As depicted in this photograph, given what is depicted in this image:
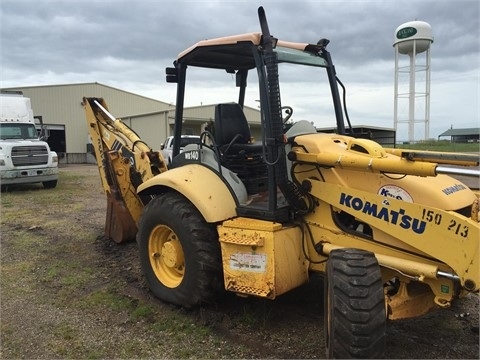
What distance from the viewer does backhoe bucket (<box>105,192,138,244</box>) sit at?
22.2 ft

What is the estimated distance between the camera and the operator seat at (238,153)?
478 cm

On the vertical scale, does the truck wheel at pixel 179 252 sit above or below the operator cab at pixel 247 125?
below

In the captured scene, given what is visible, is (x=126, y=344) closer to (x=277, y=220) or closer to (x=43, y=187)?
(x=277, y=220)

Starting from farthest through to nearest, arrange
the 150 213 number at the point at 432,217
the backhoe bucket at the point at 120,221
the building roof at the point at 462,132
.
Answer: the building roof at the point at 462,132
the backhoe bucket at the point at 120,221
the 150 213 number at the point at 432,217

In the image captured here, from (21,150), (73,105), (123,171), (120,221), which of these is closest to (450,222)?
(123,171)

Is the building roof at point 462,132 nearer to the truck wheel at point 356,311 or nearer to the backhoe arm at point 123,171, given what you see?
the backhoe arm at point 123,171

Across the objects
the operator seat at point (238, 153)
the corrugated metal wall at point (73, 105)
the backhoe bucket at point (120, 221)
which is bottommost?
the backhoe bucket at point (120, 221)

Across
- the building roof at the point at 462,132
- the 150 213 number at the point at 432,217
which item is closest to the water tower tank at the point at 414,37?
the building roof at the point at 462,132

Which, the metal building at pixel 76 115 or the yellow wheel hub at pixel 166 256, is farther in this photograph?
the metal building at pixel 76 115

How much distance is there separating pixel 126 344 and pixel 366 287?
215 centimetres

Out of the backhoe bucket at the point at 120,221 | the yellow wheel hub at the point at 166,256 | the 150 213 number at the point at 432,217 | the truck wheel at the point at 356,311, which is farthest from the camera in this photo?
the backhoe bucket at the point at 120,221

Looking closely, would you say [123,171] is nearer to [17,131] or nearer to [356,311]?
[356,311]

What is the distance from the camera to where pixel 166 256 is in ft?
15.8

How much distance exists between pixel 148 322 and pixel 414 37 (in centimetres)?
4427
